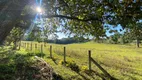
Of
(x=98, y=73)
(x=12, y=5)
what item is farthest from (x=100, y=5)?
(x=98, y=73)

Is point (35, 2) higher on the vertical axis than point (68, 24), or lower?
higher

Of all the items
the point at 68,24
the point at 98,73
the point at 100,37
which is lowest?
the point at 98,73

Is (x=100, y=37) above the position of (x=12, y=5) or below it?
below

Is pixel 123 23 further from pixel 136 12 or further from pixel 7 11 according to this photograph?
pixel 7 11

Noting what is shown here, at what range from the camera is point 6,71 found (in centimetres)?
1036

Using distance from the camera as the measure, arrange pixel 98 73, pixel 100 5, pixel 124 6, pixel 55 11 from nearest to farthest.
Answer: pixel 124 6, pixel 100 5, pixel 55 11, pixel 98 73

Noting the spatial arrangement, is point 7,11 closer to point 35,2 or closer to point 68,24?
point 35,2

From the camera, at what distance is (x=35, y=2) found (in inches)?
322

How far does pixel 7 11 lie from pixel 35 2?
1.38m

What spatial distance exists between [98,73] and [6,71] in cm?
586

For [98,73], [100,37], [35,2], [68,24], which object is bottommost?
[98,73]

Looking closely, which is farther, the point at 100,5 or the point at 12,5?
the point at 100,5

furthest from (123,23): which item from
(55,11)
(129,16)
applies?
(55,11)

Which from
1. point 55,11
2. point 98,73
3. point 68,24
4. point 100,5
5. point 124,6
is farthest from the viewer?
point 98,73
